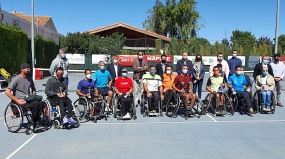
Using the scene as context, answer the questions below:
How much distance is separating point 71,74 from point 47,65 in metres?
1.73

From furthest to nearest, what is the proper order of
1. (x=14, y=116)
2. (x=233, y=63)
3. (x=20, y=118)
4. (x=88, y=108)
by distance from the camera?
(x=233, y=63), (x=88, y=108), (x=20, y=118), (x=14, y=116)

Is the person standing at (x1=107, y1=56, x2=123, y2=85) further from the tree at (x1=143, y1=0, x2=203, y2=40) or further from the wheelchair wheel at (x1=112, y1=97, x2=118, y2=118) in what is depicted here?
the tree at (x1=143, y1=0, x2=203, y2=40)

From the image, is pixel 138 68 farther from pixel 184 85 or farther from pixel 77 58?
pixel 77 58

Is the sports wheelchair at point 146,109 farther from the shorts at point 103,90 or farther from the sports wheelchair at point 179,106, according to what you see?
the shorts at point 103,90

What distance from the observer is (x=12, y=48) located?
1481 cm

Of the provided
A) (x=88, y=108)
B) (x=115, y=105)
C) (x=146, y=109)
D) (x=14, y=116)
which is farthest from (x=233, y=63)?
(x=14, y=116)

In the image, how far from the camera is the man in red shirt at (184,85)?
747 centimetres

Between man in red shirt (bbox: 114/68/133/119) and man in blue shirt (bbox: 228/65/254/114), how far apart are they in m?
2.65

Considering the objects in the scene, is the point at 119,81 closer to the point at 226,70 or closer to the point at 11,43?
the point at 226,70

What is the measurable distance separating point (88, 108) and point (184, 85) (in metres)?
2.43

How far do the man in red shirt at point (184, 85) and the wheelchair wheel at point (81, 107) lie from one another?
2303mm

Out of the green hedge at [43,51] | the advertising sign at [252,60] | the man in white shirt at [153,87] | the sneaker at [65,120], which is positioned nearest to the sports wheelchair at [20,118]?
the sneaker at [65,120]

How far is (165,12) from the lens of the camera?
1539 inches

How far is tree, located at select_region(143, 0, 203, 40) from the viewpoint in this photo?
38.6 m
